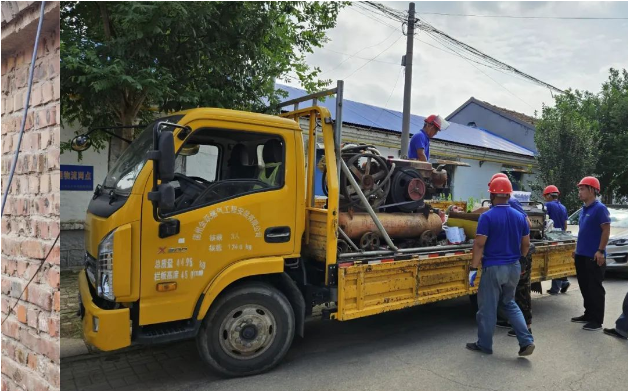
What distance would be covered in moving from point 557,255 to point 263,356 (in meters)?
4.26

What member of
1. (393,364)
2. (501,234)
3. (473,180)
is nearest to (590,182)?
(501,234)

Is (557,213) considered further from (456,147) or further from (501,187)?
(456,147)

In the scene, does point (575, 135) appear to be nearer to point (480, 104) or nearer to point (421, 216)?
point (421, 216)

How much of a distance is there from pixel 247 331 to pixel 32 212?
2.40 metres

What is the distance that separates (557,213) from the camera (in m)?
7.10

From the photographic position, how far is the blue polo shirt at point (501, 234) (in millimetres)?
4324

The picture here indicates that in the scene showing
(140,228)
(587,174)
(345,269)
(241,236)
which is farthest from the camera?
(587,174)

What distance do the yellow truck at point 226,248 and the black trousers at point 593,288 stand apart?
7.07ft

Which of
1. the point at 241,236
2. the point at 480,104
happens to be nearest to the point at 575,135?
the point at 241,236

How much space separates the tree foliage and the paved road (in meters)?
1.51

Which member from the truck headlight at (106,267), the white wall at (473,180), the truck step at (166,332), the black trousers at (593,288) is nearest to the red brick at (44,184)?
the truck headlight at (106,267)

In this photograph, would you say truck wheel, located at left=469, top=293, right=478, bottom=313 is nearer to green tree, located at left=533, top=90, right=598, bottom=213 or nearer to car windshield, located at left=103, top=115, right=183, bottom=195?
green tree, located at left=533, top=90, right=598, bottom=213

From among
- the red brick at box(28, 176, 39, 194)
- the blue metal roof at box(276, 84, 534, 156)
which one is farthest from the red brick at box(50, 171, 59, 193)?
the blue metal roof at box(276, 84, 534, 156)

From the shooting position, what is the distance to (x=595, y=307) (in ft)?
16.9
